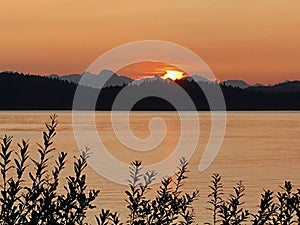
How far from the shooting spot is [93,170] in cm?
5278

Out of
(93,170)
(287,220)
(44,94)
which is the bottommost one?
(287,220)

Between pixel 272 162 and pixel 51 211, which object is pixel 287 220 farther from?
pixel 272 162

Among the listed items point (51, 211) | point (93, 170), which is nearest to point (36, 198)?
point (51, 211)

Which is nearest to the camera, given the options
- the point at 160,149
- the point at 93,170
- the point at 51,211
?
the point at 51,211

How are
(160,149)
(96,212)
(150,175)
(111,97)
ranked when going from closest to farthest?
(150,175) < (96,212) < (160,149) < (111,97)

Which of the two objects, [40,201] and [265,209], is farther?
[265,209]

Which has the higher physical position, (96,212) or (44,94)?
(44,94)

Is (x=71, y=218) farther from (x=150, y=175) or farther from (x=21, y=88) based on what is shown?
(x=21, y=88)

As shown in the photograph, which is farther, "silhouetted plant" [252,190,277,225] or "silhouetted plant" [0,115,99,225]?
"silhouetted plant" [252,190,277,225]

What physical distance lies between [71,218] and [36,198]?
1.21 feet

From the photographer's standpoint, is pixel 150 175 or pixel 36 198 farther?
pixel 150 175

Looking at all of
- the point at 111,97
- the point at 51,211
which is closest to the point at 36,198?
the point at 51,211

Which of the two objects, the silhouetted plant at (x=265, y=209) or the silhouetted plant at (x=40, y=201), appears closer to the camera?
the silhouetted plant at (x=40, y=201)

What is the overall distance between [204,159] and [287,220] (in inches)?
2296
